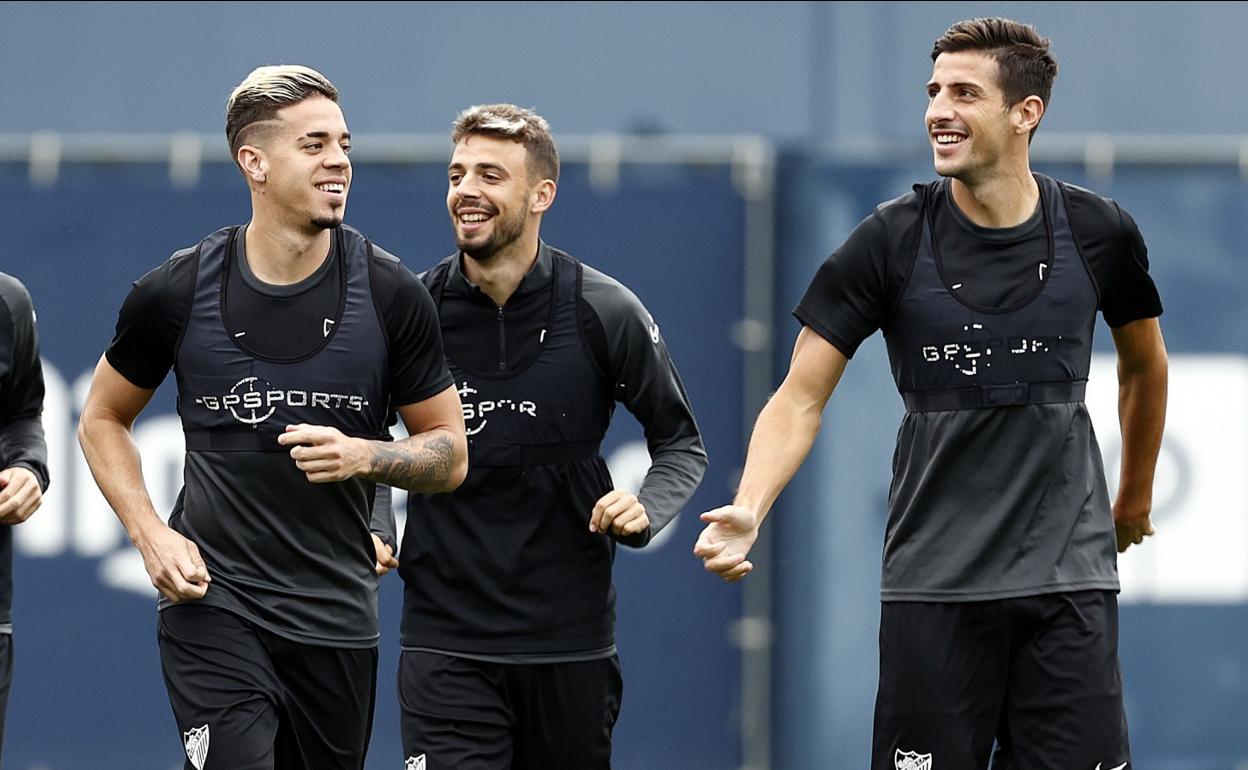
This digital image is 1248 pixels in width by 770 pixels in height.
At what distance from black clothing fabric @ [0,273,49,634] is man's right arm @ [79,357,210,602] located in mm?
256

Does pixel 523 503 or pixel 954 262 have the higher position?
pixel 954 262

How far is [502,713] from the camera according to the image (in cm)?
613

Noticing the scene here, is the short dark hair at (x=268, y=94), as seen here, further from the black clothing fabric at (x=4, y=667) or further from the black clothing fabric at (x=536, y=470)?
the black clothing fabric at (x=4, y=667)

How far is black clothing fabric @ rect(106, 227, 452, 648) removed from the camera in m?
5.47

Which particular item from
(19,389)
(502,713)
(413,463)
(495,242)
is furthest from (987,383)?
(19,389)

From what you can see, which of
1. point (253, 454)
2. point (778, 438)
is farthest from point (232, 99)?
point (778, 438)

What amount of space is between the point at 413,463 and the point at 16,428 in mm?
1220

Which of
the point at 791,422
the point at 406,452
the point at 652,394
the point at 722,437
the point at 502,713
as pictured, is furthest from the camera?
the point at 722,437

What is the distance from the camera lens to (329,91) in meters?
5.70

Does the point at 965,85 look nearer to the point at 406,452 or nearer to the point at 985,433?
the point at 985,433

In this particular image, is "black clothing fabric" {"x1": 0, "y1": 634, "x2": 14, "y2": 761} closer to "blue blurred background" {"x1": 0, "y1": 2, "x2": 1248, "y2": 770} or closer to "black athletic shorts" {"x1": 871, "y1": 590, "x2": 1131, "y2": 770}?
"black athletic shorts" {"x1": 871, "y1": 590, "x2": 1131, "y2": 770}

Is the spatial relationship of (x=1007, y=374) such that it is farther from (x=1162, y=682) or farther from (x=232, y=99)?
(x=1162, y=682)

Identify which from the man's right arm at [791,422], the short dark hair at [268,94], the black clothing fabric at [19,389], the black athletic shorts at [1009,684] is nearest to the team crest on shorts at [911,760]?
the black athletic shorts at [1009,684]

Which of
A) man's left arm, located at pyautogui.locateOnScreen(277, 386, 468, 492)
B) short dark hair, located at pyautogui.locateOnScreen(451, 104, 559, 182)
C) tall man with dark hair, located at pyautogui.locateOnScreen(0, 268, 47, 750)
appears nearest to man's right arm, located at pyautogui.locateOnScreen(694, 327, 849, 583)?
man's left arm, located at pyautogui.locateOnScreen(277, 386, 468, 492)
